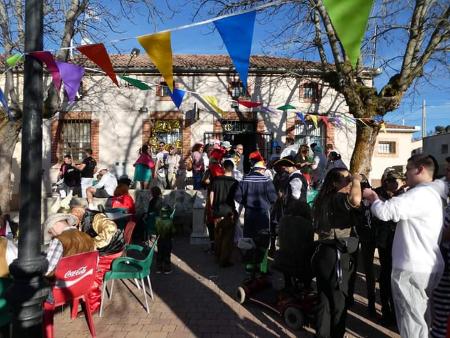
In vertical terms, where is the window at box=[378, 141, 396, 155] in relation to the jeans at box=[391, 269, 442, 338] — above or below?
above

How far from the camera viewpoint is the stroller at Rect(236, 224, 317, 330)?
158 inches

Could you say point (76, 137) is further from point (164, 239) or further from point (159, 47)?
point (159, 47)

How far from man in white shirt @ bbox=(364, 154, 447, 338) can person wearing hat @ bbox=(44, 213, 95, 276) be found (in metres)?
2.91

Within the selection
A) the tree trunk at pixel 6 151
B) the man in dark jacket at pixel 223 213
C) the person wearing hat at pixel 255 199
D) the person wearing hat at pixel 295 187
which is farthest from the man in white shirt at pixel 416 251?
the tree trunk at pixel 6 151

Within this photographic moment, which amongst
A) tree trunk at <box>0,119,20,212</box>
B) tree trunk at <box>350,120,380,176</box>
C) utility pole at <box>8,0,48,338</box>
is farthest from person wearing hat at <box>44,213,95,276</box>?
tree trunk at <box>350,120,380,176</box>

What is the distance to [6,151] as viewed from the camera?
9680 millimetres

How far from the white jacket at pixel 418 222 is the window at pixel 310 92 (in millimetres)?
14435

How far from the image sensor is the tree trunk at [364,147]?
30.5 ft

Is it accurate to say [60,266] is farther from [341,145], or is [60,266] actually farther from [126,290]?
[341,145]

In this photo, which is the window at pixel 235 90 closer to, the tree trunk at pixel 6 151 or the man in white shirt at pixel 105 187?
the man in white shirt at pixel 105 187

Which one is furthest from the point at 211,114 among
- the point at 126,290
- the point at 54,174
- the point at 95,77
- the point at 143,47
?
the point at 143,47

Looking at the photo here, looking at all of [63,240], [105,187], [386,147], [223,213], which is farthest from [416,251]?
[386,147]

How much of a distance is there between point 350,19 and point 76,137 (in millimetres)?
15905

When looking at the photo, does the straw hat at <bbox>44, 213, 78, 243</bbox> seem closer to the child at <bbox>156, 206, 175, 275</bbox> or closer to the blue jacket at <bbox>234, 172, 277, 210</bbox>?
the child at <bbox>156, 206, 175, 275</bbox>
